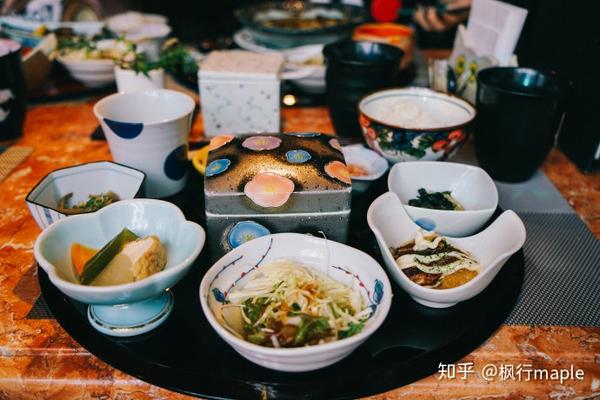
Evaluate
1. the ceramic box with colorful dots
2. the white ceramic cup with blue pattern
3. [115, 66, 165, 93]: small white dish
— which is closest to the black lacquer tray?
the ceramic box with colorful dots

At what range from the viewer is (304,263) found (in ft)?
3.04

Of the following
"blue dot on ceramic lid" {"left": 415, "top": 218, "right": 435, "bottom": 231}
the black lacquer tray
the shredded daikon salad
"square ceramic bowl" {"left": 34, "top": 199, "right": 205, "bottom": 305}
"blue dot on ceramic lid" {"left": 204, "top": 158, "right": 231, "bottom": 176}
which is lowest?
the black lacquer tray

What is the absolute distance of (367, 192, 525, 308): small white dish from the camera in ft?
2.79

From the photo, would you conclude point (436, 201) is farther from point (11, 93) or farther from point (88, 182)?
point (11, 93)

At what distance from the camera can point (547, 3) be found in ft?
5.30

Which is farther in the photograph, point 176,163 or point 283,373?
point 176,163

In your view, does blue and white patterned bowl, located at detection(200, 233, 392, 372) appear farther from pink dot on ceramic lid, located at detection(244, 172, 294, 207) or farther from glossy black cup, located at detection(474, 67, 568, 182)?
glossy black cup, located at detection(474, 67, 568, 182)

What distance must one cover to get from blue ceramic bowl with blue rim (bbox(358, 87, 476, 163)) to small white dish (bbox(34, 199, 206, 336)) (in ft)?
2.04

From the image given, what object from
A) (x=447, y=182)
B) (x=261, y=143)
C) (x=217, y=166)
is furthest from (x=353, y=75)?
(x=217, y=166)

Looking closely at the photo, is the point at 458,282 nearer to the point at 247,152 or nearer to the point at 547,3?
the point at 247,152

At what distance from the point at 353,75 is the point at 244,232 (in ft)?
2.46

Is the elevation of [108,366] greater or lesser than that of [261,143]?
lesser

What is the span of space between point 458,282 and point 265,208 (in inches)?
15.5

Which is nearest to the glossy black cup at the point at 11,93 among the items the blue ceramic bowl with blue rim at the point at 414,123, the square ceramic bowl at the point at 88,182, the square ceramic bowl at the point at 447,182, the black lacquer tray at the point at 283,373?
the square ceramic bowl at the point at 88,182
